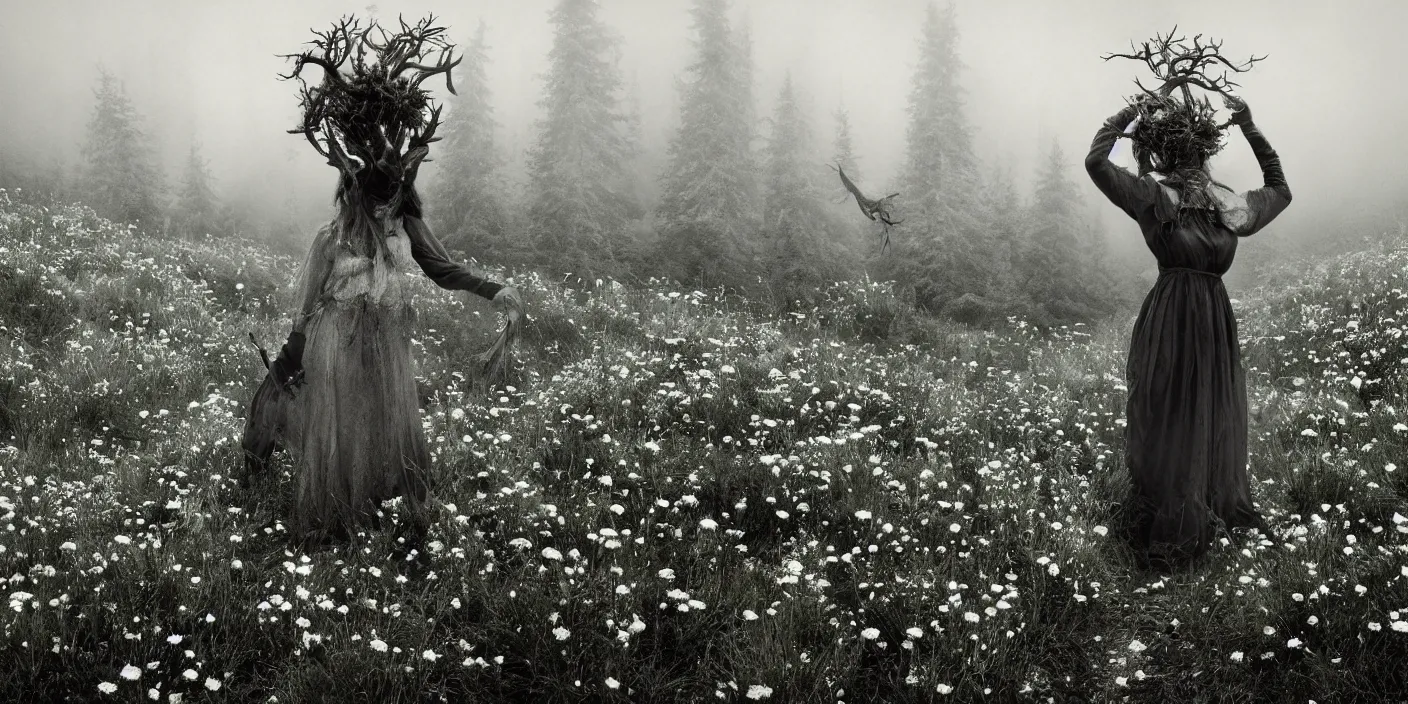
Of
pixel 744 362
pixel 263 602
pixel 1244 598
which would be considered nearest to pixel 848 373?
pixel 744 362

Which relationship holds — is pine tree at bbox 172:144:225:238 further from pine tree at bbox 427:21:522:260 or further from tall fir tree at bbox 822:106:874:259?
tall fir tree at bbox 822:106:874:259

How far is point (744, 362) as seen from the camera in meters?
9.23

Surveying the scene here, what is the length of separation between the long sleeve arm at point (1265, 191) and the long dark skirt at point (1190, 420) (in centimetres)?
44

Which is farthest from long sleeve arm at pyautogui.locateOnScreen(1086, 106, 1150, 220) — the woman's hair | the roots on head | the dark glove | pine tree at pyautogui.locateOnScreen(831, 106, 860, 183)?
pine tree at pyautogui.locateOnScreen(831, 106, 860, 183)

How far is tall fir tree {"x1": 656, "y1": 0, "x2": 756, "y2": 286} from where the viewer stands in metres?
19.3

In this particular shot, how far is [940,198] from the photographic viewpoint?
2284 centimetres

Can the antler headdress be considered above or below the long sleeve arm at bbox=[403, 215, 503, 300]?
above

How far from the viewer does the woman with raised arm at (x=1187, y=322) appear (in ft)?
19.0

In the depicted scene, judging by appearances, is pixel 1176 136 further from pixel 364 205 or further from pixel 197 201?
pixel 197 201

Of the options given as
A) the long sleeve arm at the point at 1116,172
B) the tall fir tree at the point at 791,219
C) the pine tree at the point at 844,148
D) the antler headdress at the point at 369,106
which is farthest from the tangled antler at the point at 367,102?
the pine tree at the point at 844,148

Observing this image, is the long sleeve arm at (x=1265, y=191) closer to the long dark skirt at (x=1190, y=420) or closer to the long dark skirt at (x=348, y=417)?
the long dark skirt at (x=1190, y=420)

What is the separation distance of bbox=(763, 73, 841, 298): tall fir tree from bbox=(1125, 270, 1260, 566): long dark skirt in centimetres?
895

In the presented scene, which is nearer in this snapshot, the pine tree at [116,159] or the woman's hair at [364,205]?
the woman's hair at [364,205]

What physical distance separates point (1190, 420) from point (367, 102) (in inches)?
202
